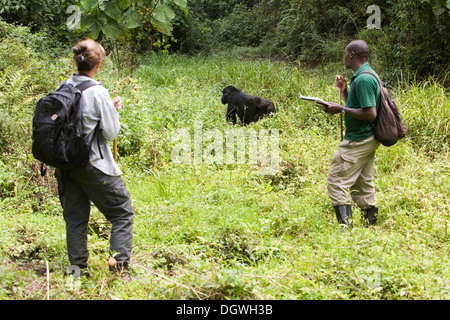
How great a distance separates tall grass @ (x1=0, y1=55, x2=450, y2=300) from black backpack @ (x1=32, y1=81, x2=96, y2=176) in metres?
0.91

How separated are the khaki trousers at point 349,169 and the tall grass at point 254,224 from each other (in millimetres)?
329

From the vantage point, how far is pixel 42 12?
12.8 metres

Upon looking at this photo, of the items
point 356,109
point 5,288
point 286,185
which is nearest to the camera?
point 5,288

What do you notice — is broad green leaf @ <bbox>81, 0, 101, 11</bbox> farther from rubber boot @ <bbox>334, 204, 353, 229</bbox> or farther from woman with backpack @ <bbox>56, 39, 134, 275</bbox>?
rubber boot @ <bbox>334, 204, 353, 229</bbox>

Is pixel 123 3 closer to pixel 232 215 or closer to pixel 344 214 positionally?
pixel 232 215

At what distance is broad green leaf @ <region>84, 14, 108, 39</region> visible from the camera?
7.06 meters

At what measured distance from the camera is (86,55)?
363 cm

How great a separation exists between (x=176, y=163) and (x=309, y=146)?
1967mm

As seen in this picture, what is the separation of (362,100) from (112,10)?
13.4 ft

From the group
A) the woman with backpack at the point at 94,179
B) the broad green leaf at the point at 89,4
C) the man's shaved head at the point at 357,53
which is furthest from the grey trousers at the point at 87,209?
the broad green leaf at the point at 89,4

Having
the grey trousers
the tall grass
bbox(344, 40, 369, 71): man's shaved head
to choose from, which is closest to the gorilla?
the tall grass

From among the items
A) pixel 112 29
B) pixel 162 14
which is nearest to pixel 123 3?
pixel 112 29
